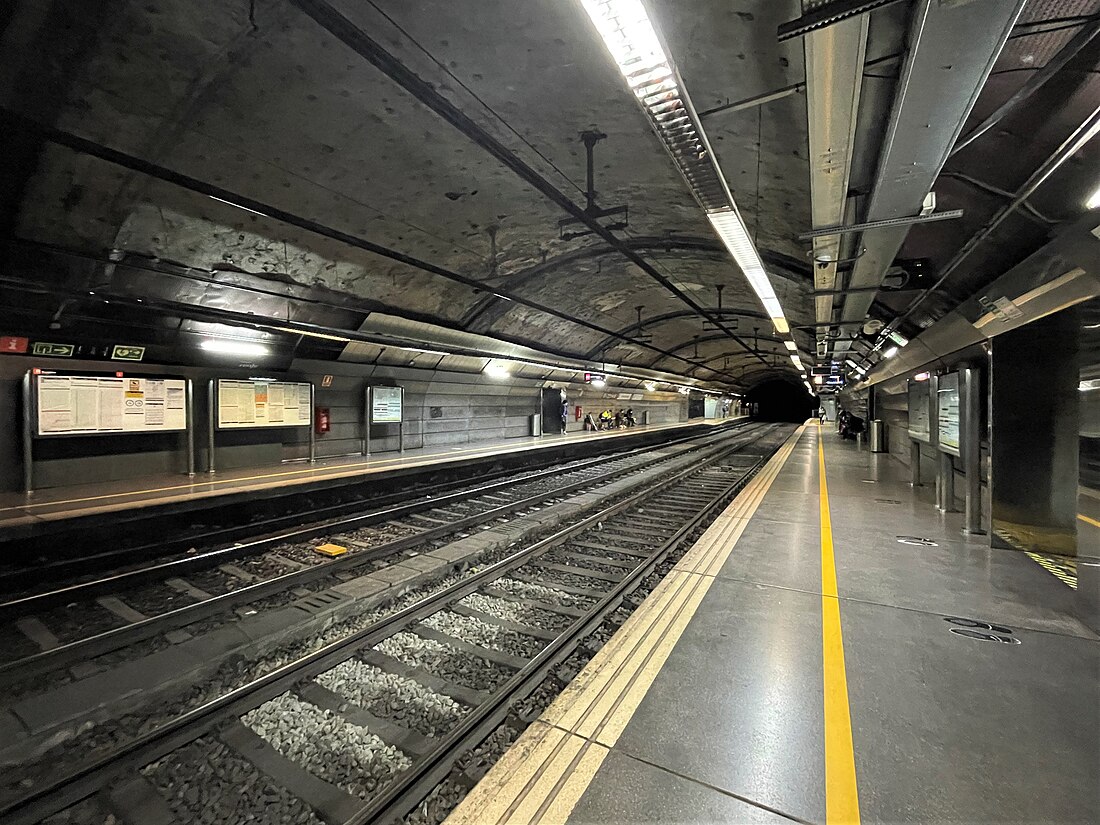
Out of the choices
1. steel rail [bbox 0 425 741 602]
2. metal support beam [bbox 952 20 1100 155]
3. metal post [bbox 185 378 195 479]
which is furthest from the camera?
metal post [bbox 185 378 195 479]

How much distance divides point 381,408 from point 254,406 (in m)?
3.28

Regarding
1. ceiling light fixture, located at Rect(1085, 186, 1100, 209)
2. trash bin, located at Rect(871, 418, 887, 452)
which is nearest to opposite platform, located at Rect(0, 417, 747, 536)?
ceiling light fixture, located at Rect(1085, 186, 1100, 209)

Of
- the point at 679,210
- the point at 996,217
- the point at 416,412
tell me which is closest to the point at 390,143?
the point at 679,210

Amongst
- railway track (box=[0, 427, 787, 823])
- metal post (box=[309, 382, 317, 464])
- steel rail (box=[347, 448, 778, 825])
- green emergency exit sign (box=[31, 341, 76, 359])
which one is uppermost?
green emergency exit sign (box=[31, 341, 76, 359])

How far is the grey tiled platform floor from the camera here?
1.98 meters

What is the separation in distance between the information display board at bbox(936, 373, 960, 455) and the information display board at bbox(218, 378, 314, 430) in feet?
36.8

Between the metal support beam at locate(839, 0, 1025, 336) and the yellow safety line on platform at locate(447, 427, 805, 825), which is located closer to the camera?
the yellow safety line on platform at locate(447, 427, 805, 825)

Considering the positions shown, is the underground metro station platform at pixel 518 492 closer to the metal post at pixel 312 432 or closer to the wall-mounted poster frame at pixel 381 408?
the metal post at pixel 312 432

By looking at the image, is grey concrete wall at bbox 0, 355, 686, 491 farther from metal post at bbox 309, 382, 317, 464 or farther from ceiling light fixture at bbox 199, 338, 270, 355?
ceiling light fixture at bbox 199, 338, 270, 355

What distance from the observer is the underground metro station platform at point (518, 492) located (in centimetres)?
238

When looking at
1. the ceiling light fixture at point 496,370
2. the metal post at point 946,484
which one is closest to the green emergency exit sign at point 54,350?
the ceiling light fixture at point 496,370

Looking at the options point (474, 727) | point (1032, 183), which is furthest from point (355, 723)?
point (1032, 183)

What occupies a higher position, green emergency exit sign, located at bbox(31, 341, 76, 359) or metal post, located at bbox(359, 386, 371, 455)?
green emergency exit sign, located at bbox(31, 341, 76, 359)

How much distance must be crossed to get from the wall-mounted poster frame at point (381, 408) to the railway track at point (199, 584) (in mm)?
4252
